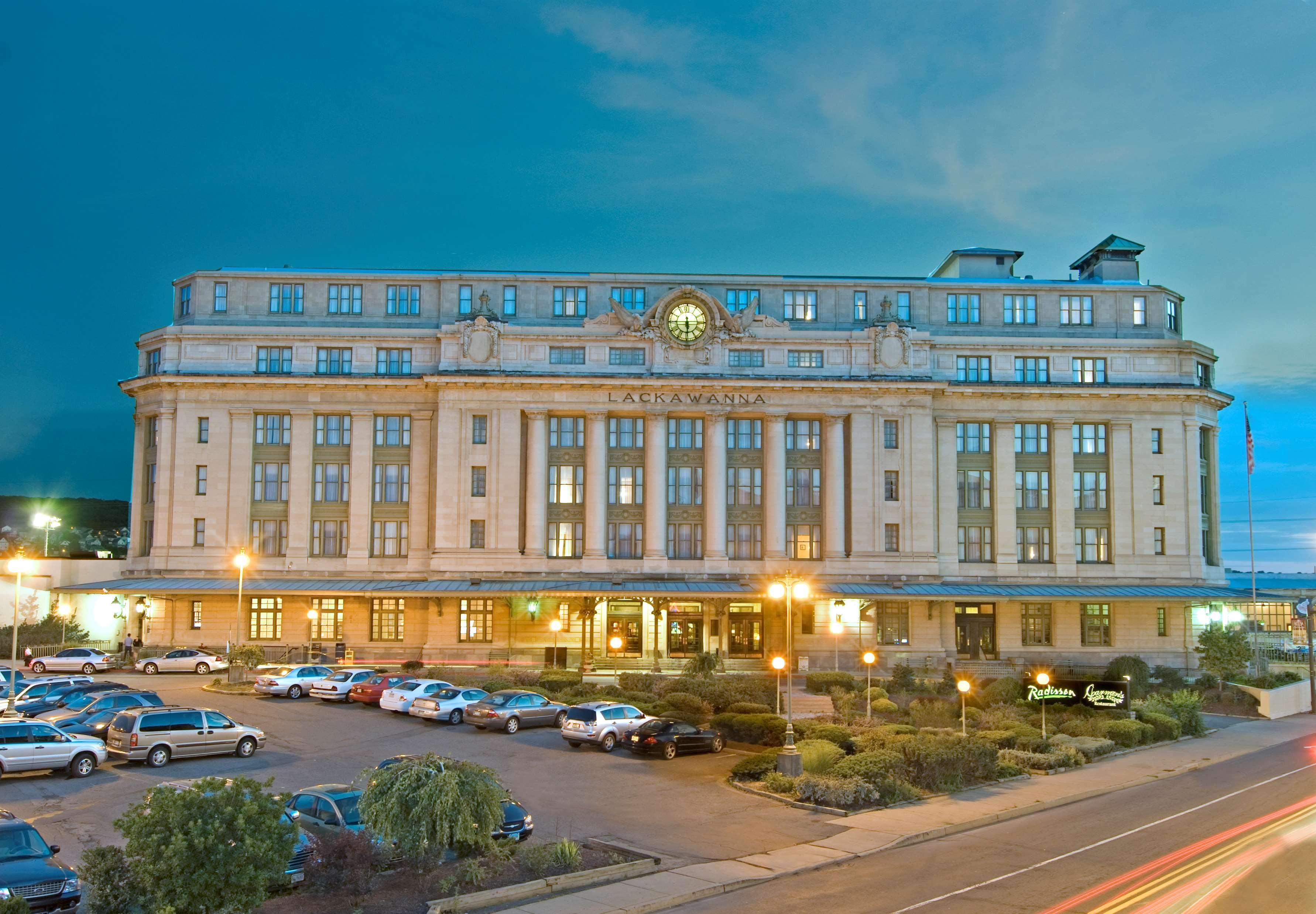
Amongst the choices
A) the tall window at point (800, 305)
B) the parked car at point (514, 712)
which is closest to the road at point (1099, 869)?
the parked car at point (514, 712)

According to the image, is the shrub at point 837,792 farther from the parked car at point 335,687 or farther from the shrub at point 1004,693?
the parked car at point 335,687

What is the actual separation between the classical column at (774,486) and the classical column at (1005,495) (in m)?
14.2

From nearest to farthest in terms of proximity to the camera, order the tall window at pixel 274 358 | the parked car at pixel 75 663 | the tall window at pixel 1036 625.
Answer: the parked car at pixel 75 663
the tall window at pixel 274 358
the tall window at pixel 1036 625

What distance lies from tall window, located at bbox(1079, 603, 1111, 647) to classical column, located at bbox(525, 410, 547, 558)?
109ft

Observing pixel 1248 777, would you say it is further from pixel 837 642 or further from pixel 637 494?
pixel 637 494

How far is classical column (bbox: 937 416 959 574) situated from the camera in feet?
228

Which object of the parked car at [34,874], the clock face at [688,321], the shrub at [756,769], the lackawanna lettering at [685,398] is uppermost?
the clock face at [688,321]

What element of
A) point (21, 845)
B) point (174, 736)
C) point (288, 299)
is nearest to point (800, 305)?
point (288, 299)

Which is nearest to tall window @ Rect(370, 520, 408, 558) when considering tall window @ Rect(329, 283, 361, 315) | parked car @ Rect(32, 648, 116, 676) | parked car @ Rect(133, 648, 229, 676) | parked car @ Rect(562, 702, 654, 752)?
parked car @ Rect(133, 648, 229, 676)

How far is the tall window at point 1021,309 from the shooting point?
73.2m

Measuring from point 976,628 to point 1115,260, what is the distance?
29531mm

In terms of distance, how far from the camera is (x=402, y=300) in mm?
70875

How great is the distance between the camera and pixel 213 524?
67688 mm

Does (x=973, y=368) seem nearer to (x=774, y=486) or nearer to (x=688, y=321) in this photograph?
(x=774, y=486)
